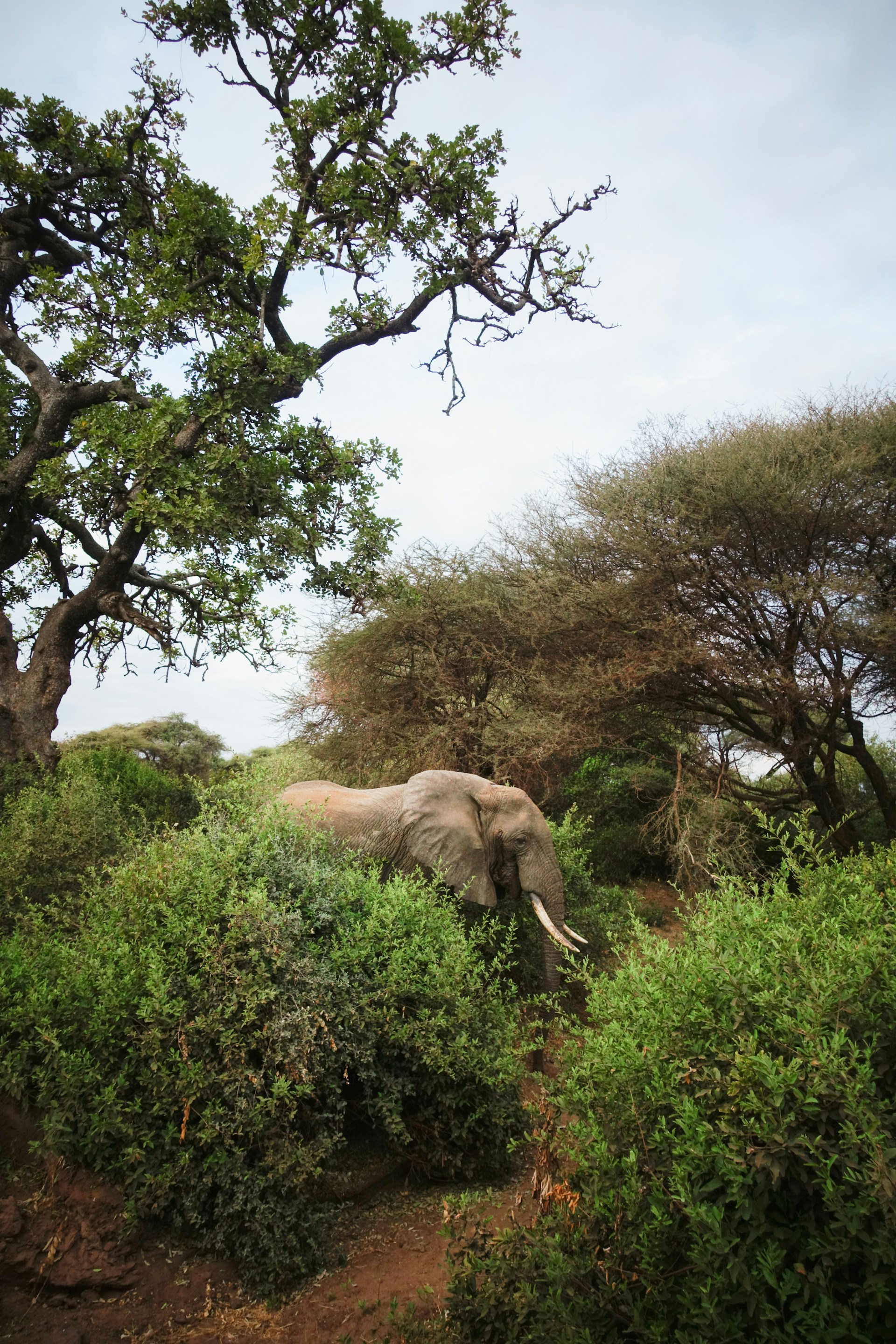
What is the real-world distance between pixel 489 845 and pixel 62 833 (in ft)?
12.8

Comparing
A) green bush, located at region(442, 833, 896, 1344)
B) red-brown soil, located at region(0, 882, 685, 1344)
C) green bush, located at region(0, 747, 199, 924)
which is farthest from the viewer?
green bush, located at region(0, 747, 199, 924)

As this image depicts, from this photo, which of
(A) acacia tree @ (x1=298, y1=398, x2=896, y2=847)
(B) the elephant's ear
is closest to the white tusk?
(B) the elephant's ear

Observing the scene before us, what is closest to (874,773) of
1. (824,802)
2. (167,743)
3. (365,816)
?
(824,802)

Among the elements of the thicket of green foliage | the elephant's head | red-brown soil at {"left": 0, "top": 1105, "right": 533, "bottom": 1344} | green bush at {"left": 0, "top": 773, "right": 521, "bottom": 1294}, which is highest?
the thicket of green foliage

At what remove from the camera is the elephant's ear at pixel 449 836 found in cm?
716

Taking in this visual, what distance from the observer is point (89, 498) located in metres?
13.0

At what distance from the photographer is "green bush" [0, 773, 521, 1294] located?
418cm

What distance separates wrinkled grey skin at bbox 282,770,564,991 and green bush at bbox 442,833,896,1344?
349 cm

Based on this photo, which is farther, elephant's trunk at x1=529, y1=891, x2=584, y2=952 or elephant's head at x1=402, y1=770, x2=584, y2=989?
elephant's head at x1=402, y1=770, x2=584, y2=989

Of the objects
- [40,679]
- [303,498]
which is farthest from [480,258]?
[40,679]

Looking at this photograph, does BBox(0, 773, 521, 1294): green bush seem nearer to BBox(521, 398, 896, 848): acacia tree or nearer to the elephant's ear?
the elephant's ear

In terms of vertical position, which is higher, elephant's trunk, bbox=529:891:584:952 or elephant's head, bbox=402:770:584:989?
elephant's head, bbox=402:770:584:989

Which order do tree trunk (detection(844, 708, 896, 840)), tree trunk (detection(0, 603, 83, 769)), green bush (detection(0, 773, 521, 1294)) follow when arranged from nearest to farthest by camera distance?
green bush (detection(0, 773, 521, 1294)) < tree trunk (detection(0, 603, 83, 769)) < tree trunk (detection(844, 708, 896, 840))

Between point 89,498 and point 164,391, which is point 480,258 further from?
point 89,498
